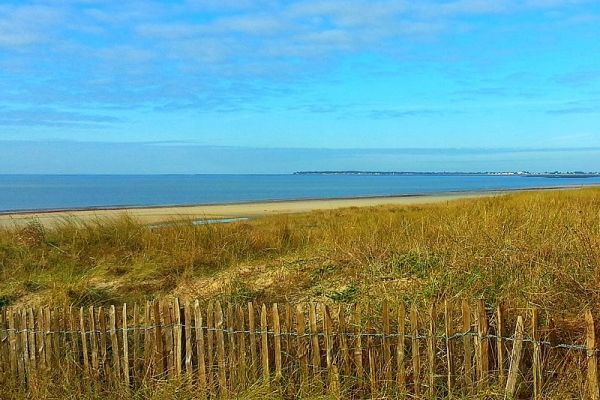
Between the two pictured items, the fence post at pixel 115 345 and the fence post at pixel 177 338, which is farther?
the fence post at pixel 115 345

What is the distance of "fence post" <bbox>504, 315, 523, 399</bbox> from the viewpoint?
3.97m

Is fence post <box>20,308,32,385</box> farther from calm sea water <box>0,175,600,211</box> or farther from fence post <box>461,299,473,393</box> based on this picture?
calm sea water <box>0,175,600,211</box>

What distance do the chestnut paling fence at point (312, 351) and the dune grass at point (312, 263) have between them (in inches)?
21.6

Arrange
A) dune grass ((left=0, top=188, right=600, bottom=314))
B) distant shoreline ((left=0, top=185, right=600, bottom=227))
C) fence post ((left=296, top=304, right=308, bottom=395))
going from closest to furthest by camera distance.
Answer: fence post ((left=296, top=304, right=308, bottom=395)) < dune grass ((left=0, top=188, right=600, bottom=314)) < distant shoreline ((left=0, top=185, right=600, bottom=227))

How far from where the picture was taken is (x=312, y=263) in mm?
7734

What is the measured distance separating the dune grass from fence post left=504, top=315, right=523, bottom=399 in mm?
805

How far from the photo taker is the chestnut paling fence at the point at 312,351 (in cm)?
406

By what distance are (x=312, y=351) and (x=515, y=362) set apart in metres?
1.47

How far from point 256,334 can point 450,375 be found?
153cm

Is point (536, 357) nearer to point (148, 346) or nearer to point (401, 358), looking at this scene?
point (401, 358)

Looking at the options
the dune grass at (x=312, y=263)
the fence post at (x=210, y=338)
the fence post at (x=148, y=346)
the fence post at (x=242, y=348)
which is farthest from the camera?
the dune grass at (x=312, y=263)

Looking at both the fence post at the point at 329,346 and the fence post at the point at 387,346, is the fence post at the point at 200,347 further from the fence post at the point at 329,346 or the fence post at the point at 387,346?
the fence post at the point at 387,346

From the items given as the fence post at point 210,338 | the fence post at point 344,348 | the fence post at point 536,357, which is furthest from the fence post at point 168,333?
the fence post at point 536,357

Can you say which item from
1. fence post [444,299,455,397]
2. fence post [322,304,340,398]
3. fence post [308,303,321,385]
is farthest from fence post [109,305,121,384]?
fence post [444,299,455,397]
